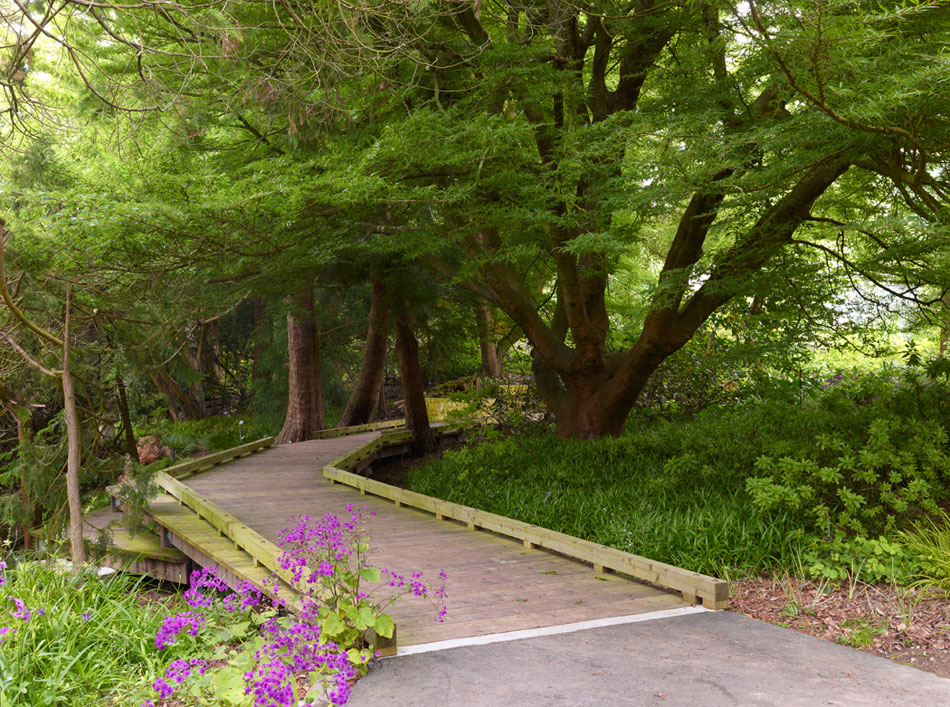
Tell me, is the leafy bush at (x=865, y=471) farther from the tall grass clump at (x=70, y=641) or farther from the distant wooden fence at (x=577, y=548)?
the tall grass clump at (x=70, y=641)

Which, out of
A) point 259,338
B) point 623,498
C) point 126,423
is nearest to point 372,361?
point 259,338

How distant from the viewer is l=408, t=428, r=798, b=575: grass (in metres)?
6.62

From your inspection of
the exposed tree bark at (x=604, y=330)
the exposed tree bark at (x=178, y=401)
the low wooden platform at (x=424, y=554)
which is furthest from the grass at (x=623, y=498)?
the exposed tree bark at (x=178, y=401)

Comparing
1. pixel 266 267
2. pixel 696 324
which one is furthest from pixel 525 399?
pixel 266 267

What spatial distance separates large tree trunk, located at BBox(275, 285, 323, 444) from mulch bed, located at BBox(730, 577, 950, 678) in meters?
11.5

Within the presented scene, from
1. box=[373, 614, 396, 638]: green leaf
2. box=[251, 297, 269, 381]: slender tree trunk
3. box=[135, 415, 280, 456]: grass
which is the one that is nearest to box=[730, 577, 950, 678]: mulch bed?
box=[373, 614, 396, 638]: green leaf

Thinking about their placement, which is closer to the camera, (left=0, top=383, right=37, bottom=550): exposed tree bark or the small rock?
(left=0, top=383, right=37, bottom=550): exposed tree bark

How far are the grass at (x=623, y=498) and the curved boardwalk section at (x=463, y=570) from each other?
0.71 metres

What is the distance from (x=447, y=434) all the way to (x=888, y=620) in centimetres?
1324

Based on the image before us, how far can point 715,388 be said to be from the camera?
1356 cm

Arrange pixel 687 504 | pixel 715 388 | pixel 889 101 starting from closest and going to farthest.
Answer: pixel 889 101, pixel 687 504, pixel 715 388

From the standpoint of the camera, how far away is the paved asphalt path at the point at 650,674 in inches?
157

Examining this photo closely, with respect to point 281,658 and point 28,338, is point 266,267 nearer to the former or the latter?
point 28,338

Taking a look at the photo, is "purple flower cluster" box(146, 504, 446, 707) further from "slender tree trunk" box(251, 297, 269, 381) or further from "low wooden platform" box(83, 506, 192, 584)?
"slender tree trunk" box(251, 297, 269, 381)
